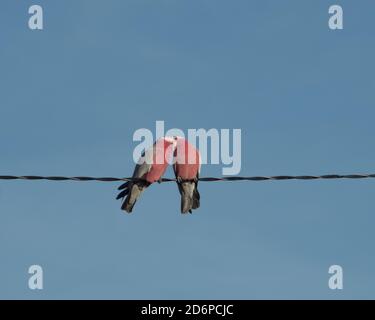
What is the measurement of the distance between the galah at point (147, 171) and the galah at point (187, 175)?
0.61 feet

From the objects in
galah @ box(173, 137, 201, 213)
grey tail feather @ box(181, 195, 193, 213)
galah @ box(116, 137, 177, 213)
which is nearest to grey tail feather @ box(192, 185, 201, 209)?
galah @ box(173, 137, 201, 213)

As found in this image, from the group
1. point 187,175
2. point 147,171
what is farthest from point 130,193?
point 187,175

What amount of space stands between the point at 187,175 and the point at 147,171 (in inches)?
21.6

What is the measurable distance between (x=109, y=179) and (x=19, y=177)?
930 millimetres

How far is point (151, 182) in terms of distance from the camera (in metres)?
11.2

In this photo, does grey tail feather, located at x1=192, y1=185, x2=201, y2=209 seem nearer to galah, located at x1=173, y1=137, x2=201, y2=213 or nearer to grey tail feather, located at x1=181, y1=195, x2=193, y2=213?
galah, located at x1=173, y1=137, x2=201, y2=213

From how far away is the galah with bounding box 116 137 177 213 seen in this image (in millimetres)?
11336

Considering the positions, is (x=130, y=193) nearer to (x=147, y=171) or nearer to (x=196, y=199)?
(x=147, y=171)

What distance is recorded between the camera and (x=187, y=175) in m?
11.5

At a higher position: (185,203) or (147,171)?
(147,171)
